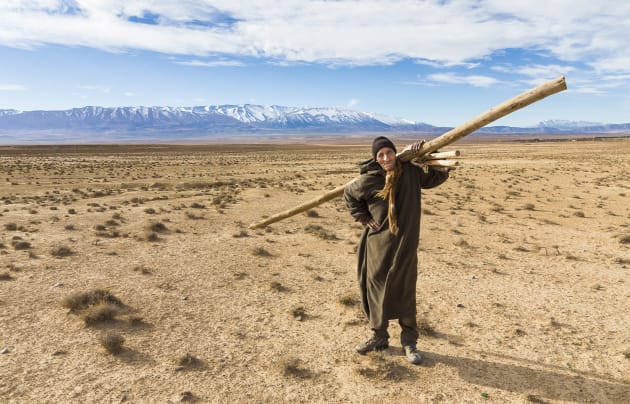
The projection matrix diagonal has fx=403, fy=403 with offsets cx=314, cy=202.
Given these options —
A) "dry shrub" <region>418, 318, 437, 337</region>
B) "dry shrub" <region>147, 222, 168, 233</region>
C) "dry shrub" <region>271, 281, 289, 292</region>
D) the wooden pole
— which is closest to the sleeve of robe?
the wooden pole

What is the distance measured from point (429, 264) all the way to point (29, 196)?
63.1ft

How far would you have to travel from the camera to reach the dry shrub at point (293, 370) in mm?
4547

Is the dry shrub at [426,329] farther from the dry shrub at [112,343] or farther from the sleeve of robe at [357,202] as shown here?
the dry shrub at [112,343]

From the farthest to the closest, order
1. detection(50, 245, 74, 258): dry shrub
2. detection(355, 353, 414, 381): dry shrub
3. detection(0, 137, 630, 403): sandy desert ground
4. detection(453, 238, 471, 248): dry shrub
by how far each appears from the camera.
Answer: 1. detection(453, 238, 471, 248): dry shrub
2. detection(50, 245, 74, 258): dry shrub
3. detection(355, 353, 414, 381): dry shrub
4. detection(0, 137, 630, 403): sandy desert ground

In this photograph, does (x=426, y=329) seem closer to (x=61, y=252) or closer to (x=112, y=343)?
(x=112, y=343)

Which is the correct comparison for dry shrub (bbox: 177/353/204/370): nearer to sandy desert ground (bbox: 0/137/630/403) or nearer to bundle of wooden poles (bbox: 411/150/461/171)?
sandy desert ground (bbox: 0/137/630/403)

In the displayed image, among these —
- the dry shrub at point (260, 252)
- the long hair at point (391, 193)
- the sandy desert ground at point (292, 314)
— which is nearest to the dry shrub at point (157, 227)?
the sandy desert ground at point (292, 314)

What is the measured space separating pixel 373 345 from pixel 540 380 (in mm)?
1843

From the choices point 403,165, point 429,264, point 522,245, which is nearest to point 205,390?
point 403,165

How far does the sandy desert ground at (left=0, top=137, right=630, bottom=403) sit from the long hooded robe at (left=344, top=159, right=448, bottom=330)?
81 cm

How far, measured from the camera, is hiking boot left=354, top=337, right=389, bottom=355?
16.0ft

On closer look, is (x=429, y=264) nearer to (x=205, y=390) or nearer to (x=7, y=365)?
(x=205, y=390)

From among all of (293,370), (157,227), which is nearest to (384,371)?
(293,370)

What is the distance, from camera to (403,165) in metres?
4.33
